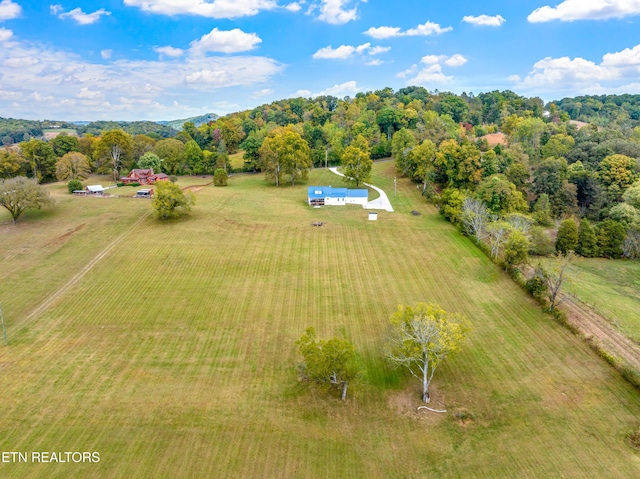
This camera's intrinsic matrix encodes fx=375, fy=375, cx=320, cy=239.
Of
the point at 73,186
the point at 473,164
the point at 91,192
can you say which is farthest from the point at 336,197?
the point at 73,186

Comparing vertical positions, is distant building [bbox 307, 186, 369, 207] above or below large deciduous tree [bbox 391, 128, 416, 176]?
below

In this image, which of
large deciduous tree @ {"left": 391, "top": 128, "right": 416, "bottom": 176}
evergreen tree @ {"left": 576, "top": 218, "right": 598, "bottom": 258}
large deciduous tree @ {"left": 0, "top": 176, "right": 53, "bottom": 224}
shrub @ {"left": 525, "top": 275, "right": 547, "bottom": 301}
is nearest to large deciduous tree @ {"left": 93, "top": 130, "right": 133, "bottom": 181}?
large deciduous tree @ {"left": 0, "top": 176, "right": 53, "bottom": 224}

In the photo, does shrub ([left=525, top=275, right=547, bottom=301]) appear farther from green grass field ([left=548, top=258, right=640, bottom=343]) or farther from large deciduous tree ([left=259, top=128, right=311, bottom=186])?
large deciduous tree ([left=259, top=128, right=311, bottom=186])

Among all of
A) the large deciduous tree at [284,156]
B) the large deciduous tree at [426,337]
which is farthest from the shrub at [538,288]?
the large deciduous tree at [284,156]

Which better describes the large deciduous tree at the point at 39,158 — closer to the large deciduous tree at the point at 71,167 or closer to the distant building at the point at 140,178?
the large deciduous tree at the point at 71,167

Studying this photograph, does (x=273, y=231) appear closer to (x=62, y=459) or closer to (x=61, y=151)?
(x=62, y=459)

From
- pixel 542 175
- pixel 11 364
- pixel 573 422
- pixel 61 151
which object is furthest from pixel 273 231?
pixel 61 151
